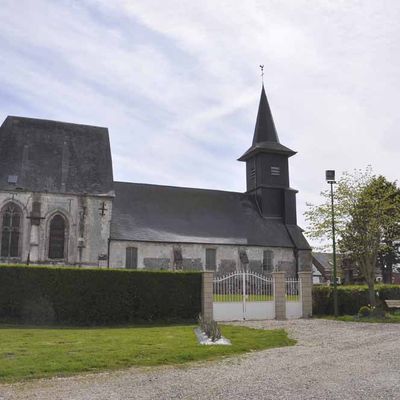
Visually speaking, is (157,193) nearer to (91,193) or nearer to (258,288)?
(91,193)

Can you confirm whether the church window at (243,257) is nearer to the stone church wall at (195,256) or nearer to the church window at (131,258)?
the stone church wall at (195,256)

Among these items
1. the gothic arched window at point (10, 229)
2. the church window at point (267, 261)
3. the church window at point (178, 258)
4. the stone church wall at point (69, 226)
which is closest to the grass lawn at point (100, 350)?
the stone church wall at point (69, 226)

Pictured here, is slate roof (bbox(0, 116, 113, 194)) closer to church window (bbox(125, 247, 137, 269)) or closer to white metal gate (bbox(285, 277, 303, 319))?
church window (bbox(125, 247, 137, 269))

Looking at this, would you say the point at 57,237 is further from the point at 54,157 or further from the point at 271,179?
the point at 271,179

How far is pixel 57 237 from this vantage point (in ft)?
82.6

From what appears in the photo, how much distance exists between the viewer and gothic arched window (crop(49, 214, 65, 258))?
25.0m

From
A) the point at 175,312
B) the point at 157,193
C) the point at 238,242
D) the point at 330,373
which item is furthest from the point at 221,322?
the point at 157,193

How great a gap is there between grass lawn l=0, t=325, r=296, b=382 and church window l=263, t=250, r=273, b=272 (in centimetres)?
1754

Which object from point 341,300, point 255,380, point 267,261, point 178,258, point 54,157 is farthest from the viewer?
point 267,261

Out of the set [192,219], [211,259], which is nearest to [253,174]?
[192,219]

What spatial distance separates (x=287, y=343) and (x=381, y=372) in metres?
3.57

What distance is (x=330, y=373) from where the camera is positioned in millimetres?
7156

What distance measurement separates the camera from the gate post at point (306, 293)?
18438mm

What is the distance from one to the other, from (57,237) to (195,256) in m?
8.01
